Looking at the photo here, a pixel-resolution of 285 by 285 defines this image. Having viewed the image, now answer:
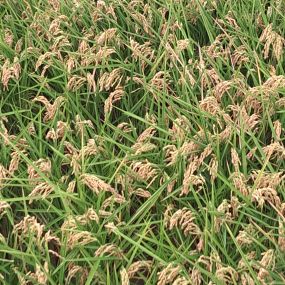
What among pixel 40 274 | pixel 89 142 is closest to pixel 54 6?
pixel 89 142

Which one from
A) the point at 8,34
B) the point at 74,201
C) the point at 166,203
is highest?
the point at 8,34

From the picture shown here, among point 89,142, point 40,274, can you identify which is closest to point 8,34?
point 89,142

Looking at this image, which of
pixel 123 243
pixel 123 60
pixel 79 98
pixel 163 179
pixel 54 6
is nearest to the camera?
pixel 123 243

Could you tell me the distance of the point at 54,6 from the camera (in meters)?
2.84

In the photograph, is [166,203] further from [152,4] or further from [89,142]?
[152,4]

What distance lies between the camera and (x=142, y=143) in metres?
2.13

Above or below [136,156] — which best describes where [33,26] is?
above

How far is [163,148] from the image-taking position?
2.07 meters

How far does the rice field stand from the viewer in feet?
6.06

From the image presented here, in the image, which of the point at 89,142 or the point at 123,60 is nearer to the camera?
the point at 89,142

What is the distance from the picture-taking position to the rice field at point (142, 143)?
1.85 metres

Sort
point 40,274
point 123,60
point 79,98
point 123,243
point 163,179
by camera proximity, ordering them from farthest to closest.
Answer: point 123,60
point 79,98
point 163,179
point 123,243
point 40,274

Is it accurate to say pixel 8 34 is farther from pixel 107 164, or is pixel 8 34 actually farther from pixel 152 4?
pixel 107 164

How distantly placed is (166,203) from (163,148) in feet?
0.56
